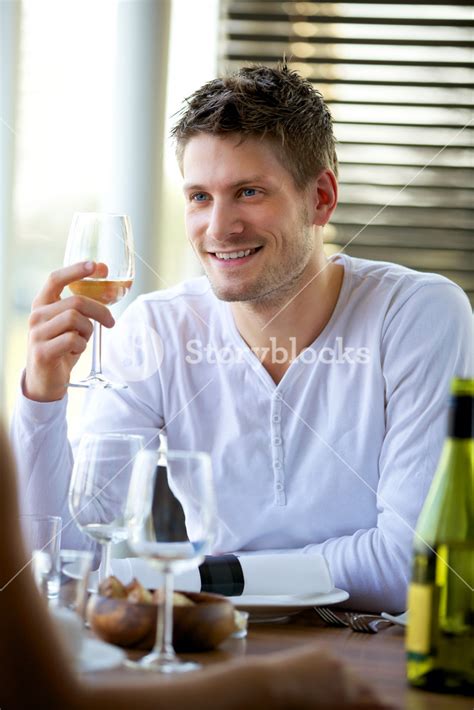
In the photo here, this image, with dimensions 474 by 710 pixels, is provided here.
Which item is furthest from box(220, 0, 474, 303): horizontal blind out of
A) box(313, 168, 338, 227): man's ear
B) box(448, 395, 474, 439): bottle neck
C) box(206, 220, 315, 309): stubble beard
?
box(448, 395, 474, 439): bottle neck

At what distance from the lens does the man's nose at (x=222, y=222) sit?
5.97ft

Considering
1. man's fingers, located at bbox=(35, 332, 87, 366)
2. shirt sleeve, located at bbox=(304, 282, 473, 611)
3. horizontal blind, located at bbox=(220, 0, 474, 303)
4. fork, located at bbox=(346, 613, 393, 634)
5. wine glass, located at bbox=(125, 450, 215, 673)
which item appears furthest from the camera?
horizontal blind, located at bbox=(220, 0, 474, 303)

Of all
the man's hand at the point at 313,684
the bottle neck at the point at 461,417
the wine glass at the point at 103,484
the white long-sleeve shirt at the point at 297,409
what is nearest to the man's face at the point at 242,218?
the white long-sleeve shirt at the point at 297,409

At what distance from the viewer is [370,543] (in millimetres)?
1470

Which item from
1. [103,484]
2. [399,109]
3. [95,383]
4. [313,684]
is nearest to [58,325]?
[95,383]

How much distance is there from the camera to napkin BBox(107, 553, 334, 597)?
3.74 ft

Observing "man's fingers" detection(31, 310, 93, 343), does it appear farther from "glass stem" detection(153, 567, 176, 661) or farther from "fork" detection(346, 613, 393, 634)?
"glass stem" detection(153, 567, 176, 661)

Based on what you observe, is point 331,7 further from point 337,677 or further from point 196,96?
point 337,677

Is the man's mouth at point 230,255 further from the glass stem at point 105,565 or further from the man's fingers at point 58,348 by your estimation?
the glass stem at point 105,565

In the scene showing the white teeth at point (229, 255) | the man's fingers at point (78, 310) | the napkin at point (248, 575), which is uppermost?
the white teeth at point (229, 255)

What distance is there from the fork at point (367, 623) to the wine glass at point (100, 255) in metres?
0.57

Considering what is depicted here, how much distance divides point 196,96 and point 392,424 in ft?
2.53

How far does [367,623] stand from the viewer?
1126mm

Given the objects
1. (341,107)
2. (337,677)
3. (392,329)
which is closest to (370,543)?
(392,329)
